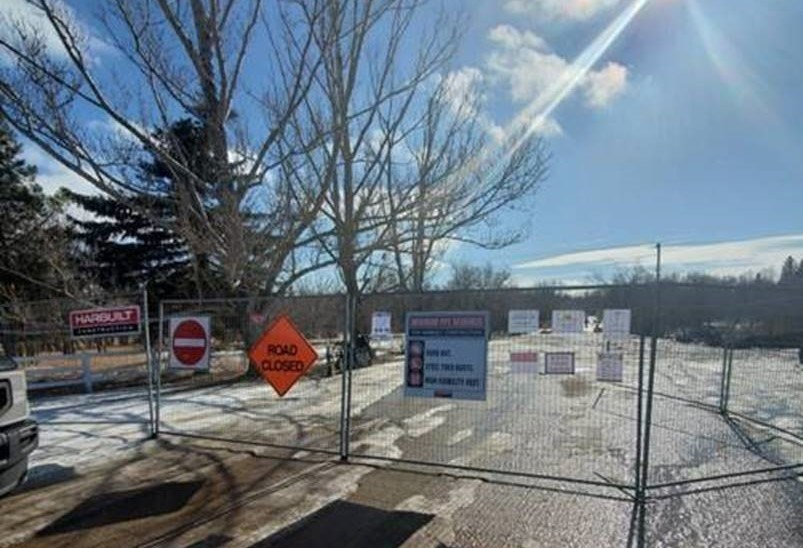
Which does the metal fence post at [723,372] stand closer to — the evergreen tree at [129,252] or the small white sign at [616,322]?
the small white sign at [616,322]

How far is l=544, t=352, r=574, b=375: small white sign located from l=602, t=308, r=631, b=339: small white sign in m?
0.64

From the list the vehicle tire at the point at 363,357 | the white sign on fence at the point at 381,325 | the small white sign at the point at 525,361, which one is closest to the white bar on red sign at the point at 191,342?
the white sign on fence at the point at 381,325

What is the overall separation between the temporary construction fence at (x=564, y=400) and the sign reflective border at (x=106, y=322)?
18.1 inches

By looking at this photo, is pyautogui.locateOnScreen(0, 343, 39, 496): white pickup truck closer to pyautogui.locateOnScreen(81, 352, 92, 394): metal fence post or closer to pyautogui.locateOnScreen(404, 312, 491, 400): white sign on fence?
pyautogui.locateOnScreen(404, 312, 491, 400): white sign on fence

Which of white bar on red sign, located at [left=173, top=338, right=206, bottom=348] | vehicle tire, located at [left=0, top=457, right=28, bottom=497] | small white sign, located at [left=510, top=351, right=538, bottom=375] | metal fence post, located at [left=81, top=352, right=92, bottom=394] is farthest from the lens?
metal fence post, located at [left=81, top=352, right=92, bottom=394]

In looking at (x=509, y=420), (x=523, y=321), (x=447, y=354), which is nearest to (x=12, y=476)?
(x=447, y=354)

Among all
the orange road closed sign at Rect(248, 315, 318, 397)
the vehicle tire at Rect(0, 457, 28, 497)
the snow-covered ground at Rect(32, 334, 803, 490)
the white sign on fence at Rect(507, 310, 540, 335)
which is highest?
the white sign on fence at Rect(507, 310, 540, 335)

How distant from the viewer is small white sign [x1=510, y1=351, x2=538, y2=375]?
7.08m

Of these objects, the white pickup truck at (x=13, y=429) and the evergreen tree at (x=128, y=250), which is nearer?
the white pickup truck at (x=13, y=429)

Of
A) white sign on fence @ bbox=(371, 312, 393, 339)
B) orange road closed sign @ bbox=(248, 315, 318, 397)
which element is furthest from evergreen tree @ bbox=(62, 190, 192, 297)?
orange road closed sign @ bbox=(248, 315, 318, 397)

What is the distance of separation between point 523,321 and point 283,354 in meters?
3.21

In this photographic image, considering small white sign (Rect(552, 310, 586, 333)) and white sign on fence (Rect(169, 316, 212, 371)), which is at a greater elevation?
small white sign (Rect(552, 310, 586, 333))

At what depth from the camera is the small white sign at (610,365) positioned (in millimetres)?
6523

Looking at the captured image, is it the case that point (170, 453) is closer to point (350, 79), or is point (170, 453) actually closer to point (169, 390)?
point (169, 390)
